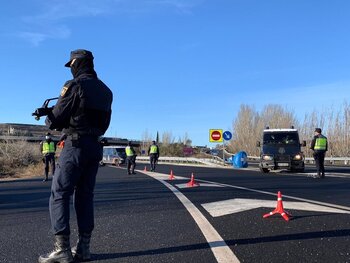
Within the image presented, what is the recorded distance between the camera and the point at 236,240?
5043mm

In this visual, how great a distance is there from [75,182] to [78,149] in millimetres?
336

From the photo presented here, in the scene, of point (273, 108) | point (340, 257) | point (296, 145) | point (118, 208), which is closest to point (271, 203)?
point (118, 208)

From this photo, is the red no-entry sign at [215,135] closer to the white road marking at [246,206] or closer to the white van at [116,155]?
the white van at [116,155]

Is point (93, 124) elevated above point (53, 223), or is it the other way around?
point (93, 124)

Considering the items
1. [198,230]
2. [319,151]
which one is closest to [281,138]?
[319,151]

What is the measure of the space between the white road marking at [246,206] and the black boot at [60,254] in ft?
10.4

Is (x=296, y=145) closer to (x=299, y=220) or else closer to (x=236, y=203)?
(x=236, y=203)

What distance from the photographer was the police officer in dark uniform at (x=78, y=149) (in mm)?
4238

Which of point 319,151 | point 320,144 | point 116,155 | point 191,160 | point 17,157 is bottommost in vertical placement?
point 191,160

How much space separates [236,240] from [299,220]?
173 centimetres

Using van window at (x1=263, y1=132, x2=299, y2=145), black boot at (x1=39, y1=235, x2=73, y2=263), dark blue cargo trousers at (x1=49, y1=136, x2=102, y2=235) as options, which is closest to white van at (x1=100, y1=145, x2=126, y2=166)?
van window at (x1=263, y1=132, x2=299, y2=145)

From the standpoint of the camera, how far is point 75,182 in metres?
4.36

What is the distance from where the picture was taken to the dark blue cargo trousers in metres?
4.25

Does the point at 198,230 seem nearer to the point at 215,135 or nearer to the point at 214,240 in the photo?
the point at 214,240
